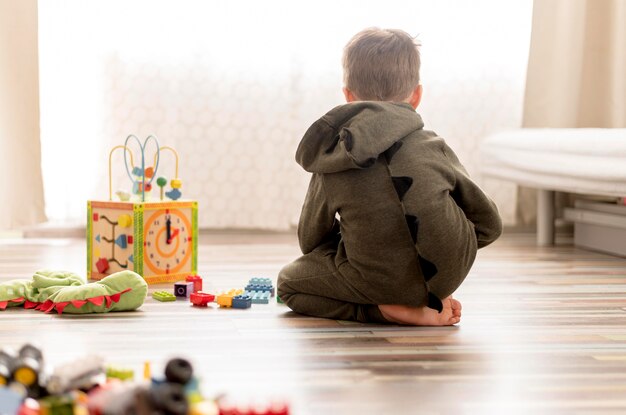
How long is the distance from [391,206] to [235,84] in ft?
5.61

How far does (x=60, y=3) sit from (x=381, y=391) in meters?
2.31

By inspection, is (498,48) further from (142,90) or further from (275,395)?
(275,395)

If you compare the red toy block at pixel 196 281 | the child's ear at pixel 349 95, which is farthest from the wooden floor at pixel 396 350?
the child's ear at pixel 349 95

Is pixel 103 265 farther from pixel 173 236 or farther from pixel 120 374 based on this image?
pixel 120 374

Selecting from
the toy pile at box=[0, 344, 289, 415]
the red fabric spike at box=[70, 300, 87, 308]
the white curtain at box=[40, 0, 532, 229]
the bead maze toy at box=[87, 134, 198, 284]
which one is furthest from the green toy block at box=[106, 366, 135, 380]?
the white curtain at box=[40, 0, 532, 229]

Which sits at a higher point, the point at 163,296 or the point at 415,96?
the point at 415,96

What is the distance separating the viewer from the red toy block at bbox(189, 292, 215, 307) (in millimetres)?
1856

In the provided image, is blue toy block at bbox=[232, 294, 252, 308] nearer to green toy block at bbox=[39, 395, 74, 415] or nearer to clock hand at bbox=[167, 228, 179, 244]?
clock hand at bbox=[167, 228, 179, 244]

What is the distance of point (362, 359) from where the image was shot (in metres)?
1.39

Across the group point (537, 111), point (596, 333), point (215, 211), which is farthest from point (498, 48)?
point (596, 333)

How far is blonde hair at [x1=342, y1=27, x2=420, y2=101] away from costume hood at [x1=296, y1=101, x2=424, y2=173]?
6 cm

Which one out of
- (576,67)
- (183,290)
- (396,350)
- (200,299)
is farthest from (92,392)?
(576,67)

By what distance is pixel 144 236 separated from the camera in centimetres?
217

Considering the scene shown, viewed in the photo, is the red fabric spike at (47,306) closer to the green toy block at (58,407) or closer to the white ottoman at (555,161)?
the green toy block at (58,407)
